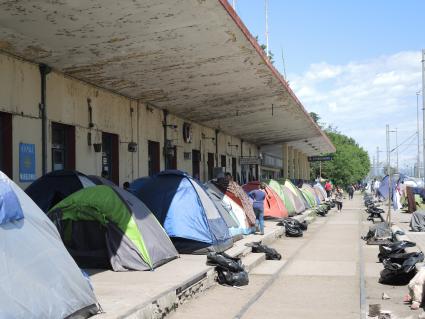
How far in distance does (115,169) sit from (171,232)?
15.5 ft

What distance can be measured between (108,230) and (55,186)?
2.16 metres

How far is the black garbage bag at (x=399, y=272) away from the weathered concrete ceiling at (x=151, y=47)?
5391 millimetres

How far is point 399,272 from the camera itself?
988cm

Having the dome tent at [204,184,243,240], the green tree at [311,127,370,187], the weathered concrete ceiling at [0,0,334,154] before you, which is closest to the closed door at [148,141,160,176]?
the weathered concrete ceiling at [0,0,334,154]

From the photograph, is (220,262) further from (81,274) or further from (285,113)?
(285,113)

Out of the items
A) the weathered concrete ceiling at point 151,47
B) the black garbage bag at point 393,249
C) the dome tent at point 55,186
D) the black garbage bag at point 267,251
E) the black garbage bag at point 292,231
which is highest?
the weathered concrete ceiling at point 151,47

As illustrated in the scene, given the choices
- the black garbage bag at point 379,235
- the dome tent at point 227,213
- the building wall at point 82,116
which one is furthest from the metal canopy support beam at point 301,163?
the dome tent at point 227,213

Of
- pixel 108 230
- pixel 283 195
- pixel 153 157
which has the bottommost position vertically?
pixel 283 195

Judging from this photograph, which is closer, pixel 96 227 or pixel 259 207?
pixel 96 227

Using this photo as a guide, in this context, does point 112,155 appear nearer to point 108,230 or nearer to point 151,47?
point 151,47

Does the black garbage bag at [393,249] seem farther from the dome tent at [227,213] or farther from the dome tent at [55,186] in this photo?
the dome tent at [55,186]

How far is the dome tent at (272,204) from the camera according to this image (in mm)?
22219

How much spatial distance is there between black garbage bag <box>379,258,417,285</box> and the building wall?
23.9 feet

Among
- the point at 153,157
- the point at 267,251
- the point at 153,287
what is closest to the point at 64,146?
the point at 267,251
